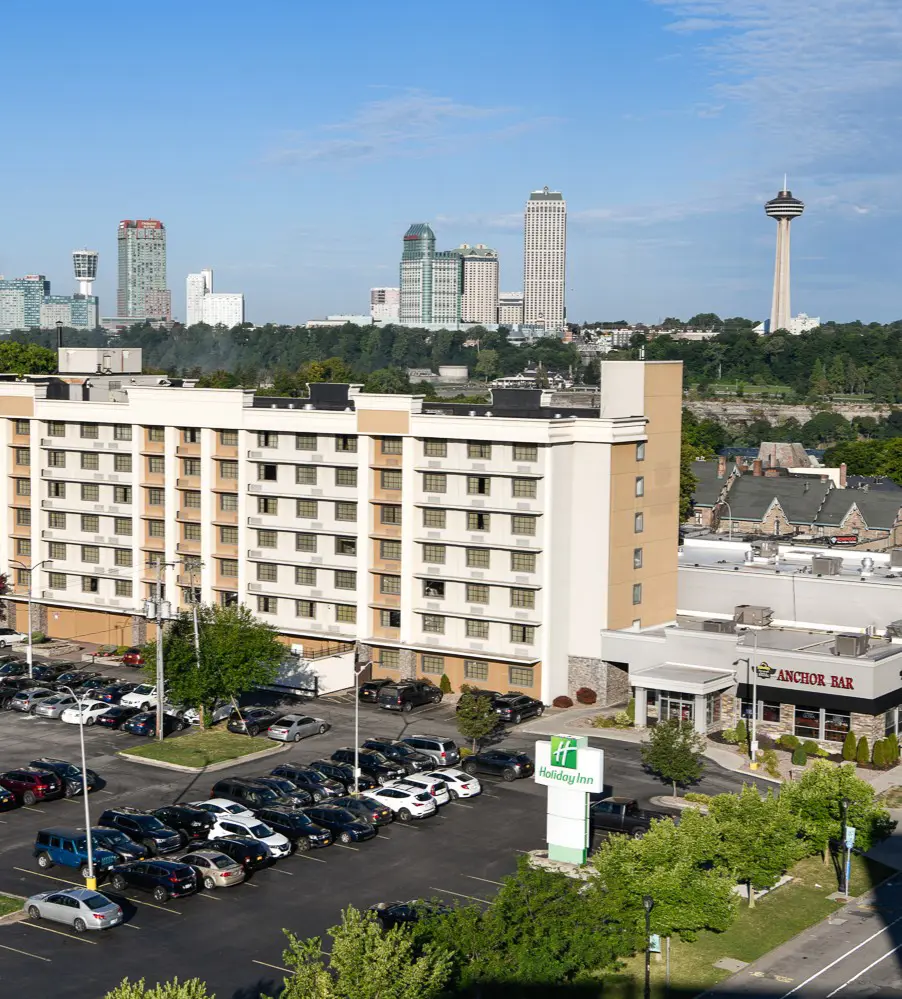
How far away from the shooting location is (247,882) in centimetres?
5650

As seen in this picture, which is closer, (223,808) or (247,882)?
(247,882)

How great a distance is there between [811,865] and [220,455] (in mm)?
50745

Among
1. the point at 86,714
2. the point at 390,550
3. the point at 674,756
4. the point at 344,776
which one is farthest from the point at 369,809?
the point at 390,550

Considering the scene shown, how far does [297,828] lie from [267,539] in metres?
36.8

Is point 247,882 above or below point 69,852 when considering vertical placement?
below

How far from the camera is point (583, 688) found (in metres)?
86.4

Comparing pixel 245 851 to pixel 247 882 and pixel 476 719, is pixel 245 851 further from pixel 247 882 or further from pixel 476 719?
pixel 476 719

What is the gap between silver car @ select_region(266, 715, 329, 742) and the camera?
78.2 m

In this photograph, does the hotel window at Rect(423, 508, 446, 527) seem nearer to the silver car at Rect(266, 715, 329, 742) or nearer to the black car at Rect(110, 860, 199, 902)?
the silver car at Rect(266, 715, 329, 742)

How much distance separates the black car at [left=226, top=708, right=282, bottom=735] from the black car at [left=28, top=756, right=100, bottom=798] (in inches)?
396

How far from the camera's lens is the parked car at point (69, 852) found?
185 ft

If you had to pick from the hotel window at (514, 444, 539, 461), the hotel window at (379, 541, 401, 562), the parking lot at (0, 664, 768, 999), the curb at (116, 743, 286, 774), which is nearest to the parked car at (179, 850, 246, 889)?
the parking lot at (0, 664, 768, 999)

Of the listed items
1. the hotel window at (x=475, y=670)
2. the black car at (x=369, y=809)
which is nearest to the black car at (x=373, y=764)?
the black car at (x=369, y=809)

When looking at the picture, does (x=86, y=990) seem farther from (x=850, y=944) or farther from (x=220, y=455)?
(x=220, y=455)
